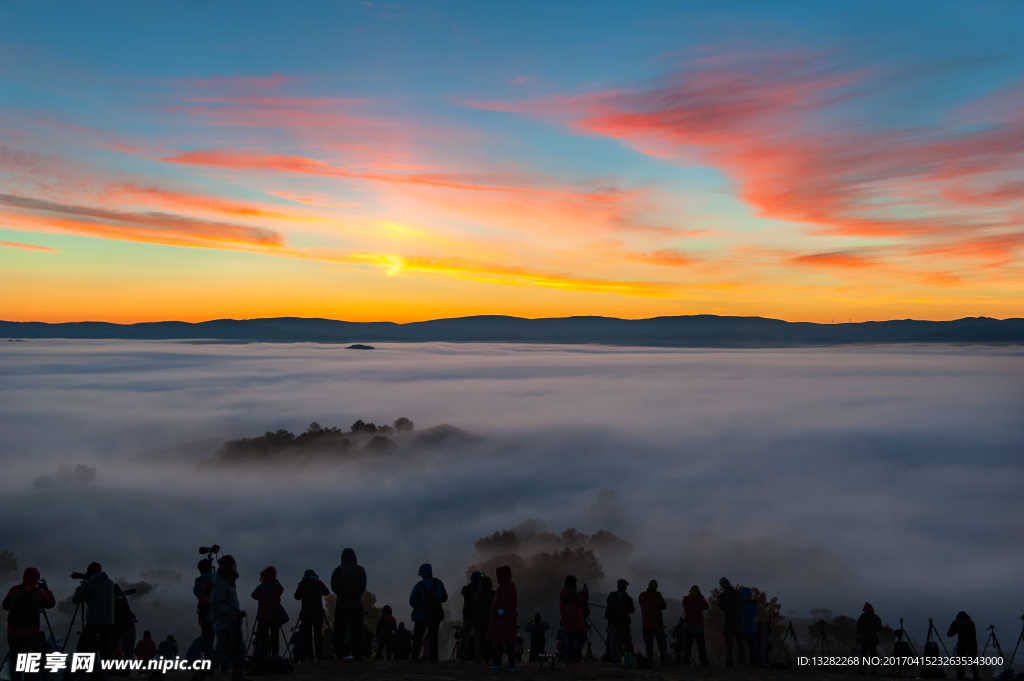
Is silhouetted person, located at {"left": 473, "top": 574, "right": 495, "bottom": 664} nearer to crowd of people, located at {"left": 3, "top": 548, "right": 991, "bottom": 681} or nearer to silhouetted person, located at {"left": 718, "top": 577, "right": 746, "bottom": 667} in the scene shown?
crowd of people, located at {"left": 3, "top": 548, "right": 991, "bottom": 681}

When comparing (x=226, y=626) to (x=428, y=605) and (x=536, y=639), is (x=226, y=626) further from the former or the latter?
(x=536, y=639)

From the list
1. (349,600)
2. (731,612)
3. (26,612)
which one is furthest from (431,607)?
(731,612)

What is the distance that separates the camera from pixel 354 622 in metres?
10.9

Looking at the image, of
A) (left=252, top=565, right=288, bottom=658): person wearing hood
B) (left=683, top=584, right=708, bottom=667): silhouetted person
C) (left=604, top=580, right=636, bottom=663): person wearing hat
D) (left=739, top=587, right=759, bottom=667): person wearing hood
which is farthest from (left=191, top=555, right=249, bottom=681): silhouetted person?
(left=739, top=587, right=759, bottom=667): person wearing hood

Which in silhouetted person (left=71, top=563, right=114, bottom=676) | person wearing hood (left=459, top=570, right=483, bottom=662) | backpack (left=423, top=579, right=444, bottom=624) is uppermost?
silhouetted person (left=71, top=563, right=114, bottom=676)

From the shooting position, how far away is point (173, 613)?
88.0 metres

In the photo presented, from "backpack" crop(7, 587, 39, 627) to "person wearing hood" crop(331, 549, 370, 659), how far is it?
391 cm

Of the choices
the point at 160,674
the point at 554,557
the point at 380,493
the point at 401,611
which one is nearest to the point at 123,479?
the point at 380,493

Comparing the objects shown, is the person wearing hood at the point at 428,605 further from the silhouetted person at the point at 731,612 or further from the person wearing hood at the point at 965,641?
the person wearing hood at the point at 965,641

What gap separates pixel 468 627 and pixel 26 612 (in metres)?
6.78

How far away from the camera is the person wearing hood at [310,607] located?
10492 millimetres

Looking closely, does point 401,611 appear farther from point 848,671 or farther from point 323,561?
point 848,671

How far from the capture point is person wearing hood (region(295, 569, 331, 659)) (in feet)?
34.4

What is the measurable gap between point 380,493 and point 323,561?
73.5 ft
